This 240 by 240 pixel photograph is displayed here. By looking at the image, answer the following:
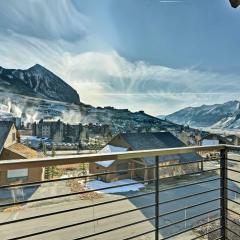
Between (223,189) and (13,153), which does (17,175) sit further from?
(223,189)

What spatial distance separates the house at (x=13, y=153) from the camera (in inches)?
559

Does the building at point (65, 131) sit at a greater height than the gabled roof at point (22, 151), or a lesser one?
greater

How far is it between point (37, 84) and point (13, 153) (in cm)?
3240

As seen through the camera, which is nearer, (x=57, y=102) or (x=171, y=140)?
(x=171, y=140)

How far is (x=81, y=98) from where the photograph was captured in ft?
123

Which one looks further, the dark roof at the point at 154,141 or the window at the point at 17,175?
the dark roof at the point at 154,141

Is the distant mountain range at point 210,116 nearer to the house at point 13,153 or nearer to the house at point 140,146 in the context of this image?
the house at point 140,146

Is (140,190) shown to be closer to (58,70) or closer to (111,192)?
(111,192)

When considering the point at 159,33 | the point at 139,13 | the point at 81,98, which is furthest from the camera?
the point at 81,98

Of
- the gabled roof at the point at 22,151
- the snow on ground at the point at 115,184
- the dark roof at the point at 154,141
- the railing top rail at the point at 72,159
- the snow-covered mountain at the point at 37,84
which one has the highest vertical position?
the snow-covered mountain at the point at 37,84

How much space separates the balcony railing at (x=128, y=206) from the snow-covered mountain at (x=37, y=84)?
991 inches

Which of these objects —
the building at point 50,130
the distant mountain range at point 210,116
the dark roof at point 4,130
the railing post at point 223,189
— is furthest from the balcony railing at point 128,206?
the building at point 50,130

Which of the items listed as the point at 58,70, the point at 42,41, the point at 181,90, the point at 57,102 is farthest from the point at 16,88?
the point at 181,90

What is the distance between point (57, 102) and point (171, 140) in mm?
26222
